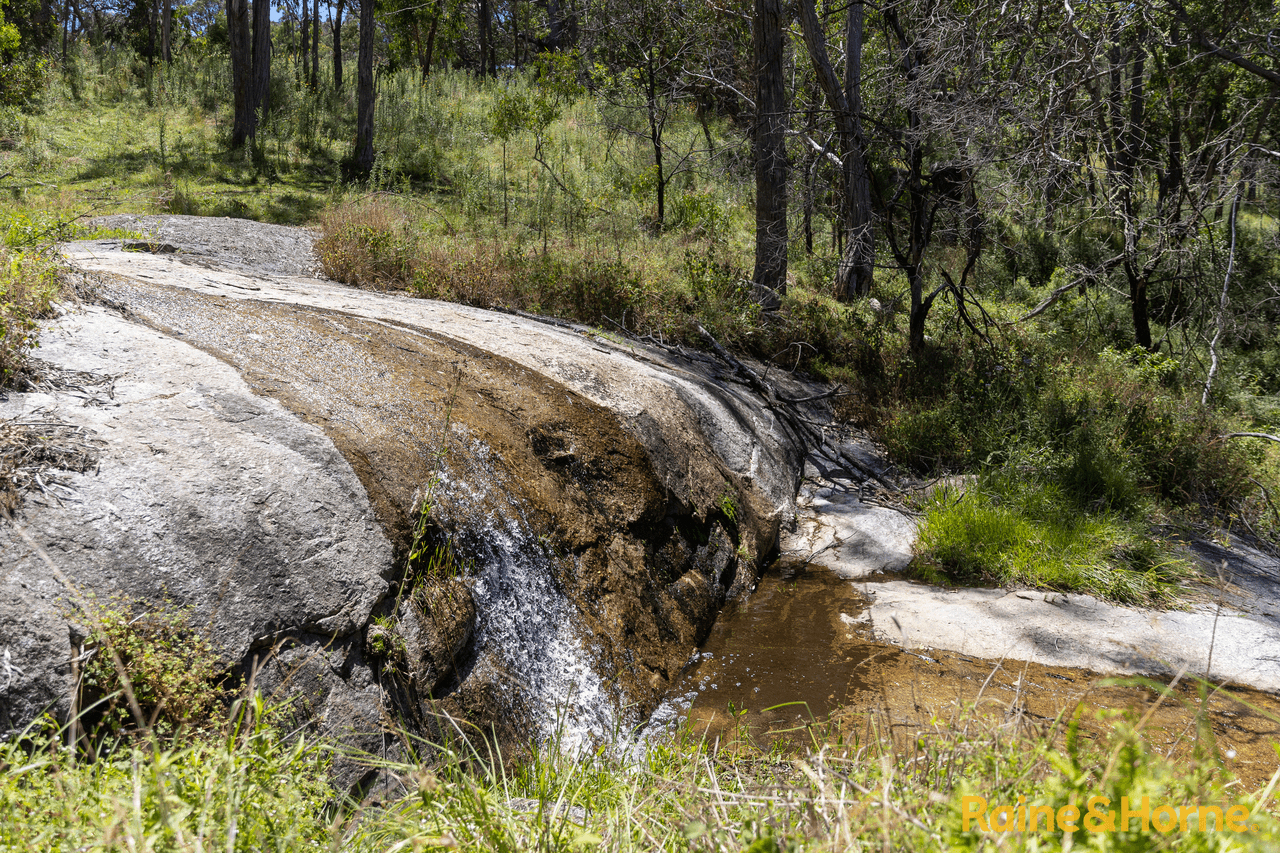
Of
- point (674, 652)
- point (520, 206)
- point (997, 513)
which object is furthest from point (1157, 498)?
point (520, 206)

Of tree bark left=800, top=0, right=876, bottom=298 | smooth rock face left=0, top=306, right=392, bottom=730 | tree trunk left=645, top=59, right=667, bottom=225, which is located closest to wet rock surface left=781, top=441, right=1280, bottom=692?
smooth rock face left=0, top=306, right=392, bottom=730

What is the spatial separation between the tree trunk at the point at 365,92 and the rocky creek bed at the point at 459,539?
8.51 metres

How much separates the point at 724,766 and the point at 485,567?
1.35 m

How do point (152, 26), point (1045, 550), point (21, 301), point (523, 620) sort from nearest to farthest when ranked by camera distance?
point (21, 301) → point (523, 620) → point (1045, 550) → point (152, 26)

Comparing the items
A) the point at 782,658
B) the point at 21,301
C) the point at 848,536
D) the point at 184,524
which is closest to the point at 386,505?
the point at 184,524

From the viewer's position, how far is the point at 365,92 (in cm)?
1337

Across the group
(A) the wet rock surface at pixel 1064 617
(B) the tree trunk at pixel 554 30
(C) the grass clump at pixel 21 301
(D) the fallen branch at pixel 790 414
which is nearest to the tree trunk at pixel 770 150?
(D) the fallen branch at pixel 790 414

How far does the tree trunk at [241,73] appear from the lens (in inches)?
535

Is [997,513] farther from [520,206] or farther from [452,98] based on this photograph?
[452,98]

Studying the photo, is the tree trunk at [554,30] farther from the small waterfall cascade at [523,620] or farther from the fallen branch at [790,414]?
the small waterfall cascade at [523,620]

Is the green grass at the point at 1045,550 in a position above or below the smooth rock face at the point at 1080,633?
above

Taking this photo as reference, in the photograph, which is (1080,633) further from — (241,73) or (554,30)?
(554,30)

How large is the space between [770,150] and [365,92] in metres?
9.03

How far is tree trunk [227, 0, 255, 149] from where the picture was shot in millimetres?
13578
